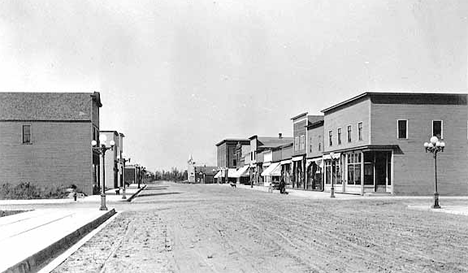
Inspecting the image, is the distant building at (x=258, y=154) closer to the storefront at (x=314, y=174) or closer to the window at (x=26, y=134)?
the storefront at (x=314, y=174)

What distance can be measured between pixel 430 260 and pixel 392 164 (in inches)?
1282

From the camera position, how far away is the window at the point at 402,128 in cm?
4291

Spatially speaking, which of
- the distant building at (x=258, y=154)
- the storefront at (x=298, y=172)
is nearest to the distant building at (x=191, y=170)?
the distant building at (x=258, y=154)

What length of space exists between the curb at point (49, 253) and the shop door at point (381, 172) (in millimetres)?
29484

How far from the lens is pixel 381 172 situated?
144 feet

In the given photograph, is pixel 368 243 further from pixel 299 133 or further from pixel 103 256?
pixel 299 133

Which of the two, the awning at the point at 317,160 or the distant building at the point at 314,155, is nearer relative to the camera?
the awning at the point at 317,160

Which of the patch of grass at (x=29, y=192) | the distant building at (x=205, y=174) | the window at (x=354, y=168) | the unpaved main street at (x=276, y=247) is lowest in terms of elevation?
the distant building at (x=205, y=174)

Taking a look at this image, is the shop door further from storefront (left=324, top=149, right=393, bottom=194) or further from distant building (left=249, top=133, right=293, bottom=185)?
distant building (left=249, top=133, right=293, bottom=185)

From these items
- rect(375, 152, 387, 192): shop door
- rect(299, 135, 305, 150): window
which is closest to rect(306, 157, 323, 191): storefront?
rect(299, 135, 305, 150): window

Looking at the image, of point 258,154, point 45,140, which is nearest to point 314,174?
point 45,140

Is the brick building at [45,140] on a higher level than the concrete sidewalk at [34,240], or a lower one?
higher

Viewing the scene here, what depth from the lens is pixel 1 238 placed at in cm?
1423

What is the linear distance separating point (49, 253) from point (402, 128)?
35.2 metres
